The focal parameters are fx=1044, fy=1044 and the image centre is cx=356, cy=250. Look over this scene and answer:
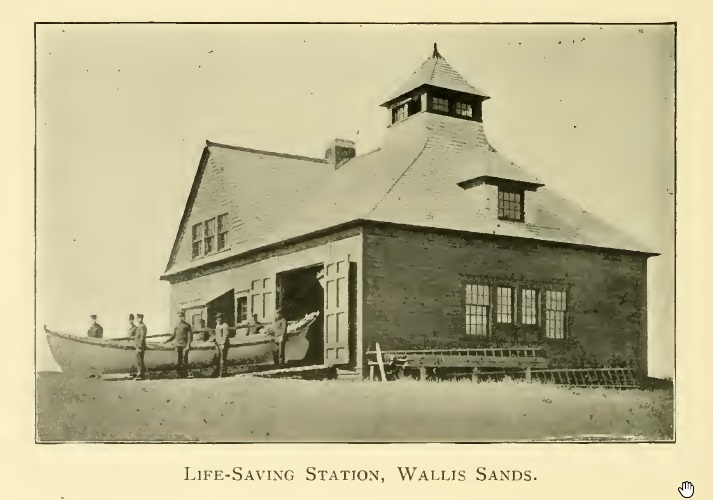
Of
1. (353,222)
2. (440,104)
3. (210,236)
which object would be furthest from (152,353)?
(440,104)

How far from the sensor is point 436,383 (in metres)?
13.8

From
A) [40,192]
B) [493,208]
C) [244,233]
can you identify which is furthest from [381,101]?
[40,192]

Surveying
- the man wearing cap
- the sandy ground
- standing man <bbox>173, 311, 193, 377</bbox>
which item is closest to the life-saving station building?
standing man <bbox>173, 311, 193, 377</bbox>

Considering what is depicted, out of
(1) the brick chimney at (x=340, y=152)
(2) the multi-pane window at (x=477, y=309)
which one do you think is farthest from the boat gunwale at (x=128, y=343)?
(2) the multi-pane window at (x=477, y=309)

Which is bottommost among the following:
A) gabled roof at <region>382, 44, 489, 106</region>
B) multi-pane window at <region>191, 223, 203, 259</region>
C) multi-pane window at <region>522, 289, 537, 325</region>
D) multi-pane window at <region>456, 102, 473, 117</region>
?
multi-pane window at <region>522, 289, 537, 325</region>

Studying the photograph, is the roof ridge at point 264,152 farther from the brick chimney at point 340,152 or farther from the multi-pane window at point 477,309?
the multi-pane window at point 477,309

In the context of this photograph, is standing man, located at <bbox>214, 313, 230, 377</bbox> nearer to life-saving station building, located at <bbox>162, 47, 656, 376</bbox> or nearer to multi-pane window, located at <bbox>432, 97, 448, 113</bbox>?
life-saving station building, located at <bbox>162, 47, 656, 376</bbox>

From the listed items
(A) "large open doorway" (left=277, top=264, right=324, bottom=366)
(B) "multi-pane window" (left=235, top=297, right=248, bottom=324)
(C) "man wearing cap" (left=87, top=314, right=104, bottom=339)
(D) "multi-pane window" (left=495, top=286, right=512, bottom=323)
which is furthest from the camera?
(B) "multi-pane window" (left=235, top=297, right=248, bottom=324)

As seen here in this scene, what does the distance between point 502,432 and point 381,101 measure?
4573mm

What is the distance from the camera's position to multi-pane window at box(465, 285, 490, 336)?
1492 centimetres

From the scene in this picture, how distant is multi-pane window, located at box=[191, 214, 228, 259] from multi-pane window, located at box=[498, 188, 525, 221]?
14.6ft

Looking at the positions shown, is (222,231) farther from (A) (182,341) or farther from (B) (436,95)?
(B) (436,95)

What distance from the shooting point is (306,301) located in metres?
14.9

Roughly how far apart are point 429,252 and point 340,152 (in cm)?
191
